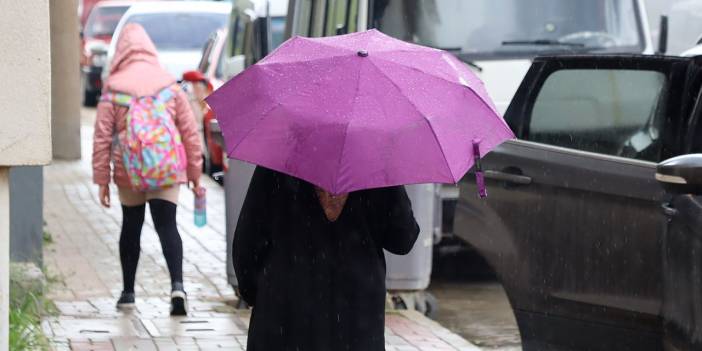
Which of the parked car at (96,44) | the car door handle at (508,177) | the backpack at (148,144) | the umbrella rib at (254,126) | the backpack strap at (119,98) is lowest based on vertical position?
the parked car at (96,44)

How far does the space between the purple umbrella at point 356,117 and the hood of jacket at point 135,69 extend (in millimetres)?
3836

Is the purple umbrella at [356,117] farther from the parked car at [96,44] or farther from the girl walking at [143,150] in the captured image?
the parked car at [96,44]

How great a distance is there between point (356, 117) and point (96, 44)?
2118 cm

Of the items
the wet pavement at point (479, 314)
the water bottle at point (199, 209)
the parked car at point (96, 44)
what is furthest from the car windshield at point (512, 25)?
the parked car at point (96, 44)

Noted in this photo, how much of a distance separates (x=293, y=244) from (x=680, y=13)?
8.26m

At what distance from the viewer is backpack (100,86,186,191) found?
26.1 feet

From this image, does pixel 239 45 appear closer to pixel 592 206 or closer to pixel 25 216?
pixel 25 216

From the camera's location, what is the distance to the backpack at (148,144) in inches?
313

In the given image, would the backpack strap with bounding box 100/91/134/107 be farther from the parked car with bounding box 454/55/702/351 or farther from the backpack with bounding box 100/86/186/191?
the parked car with bounding box 454/55/702/351

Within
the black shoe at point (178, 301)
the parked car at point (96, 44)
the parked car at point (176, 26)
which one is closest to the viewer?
the black shoe at point (178, 301)

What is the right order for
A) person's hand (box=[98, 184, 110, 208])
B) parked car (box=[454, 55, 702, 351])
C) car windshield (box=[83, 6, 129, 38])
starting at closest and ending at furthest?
parked car (box=[454, 55, 702, 351]) < person's hand (box=[98, 184, 110, 208]) < car windshield (box=[83, 6, 129, 38])

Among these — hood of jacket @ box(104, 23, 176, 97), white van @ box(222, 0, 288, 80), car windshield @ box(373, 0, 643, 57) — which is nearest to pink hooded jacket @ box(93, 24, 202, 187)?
hood of jacket @ box(104, 23, 176, 97)

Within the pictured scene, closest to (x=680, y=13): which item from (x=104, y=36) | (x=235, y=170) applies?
(x=235, y=170)

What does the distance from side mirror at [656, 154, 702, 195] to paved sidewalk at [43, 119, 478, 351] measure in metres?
2.34
